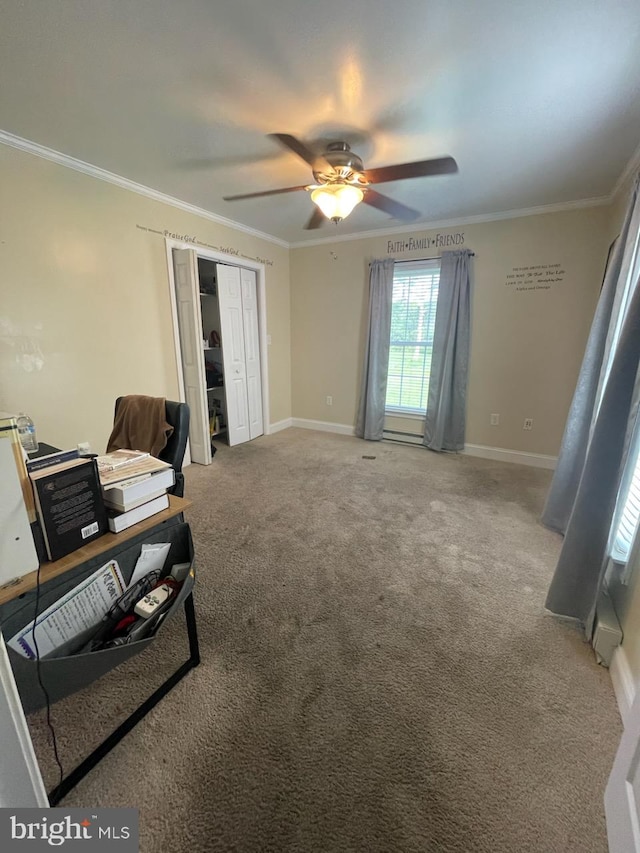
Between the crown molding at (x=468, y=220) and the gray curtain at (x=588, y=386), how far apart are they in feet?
4.03

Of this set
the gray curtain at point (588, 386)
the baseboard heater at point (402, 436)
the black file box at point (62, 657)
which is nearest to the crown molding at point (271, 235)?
the gray curtain at point (588, 386)

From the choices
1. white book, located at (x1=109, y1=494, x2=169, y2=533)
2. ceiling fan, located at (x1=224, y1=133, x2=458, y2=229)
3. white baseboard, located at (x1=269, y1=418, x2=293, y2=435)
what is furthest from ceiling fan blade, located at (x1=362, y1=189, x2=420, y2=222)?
white baseboard, located at (x1=269, y1=418, x2=293, y2=435)

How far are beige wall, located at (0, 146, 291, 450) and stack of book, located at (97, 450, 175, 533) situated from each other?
1707 mm

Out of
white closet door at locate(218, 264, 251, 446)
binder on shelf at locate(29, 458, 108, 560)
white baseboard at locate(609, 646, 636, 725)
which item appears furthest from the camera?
white closet door at locate(218, 264, 251, 446)

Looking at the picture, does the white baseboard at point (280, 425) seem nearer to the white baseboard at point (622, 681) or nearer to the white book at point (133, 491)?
the white book at point (133, 491)

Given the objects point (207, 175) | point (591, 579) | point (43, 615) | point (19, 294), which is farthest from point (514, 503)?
point (19, 294)

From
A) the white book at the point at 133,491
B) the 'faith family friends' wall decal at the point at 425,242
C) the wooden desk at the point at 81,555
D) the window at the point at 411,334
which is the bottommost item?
the wooden desk at the point at 81,555

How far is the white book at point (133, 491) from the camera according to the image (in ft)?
3.46

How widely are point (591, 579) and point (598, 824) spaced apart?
2.77ft

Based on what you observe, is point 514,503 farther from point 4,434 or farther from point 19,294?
point 19,294

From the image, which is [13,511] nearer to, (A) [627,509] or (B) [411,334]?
(A) [627,509]

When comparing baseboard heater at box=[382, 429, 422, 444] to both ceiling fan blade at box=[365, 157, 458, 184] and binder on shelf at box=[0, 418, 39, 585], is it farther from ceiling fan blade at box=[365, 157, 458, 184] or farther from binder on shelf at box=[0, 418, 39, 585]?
binder on shelf at box=[0, 418, 39, 585]

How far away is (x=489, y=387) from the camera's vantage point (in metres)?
3.61

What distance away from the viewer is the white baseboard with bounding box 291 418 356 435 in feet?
15.0
